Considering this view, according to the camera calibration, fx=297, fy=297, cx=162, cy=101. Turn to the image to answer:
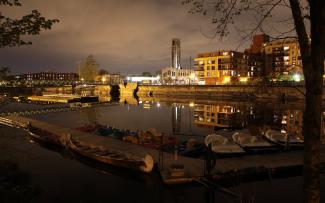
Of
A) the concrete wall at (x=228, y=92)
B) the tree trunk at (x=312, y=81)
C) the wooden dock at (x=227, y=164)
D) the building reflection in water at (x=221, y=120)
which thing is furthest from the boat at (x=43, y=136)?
the concrete wall at (x=228, y=92)

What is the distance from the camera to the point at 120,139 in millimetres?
30125

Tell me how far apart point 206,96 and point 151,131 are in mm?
82508

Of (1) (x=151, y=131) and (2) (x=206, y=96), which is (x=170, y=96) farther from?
(1) (x=151, y=131)

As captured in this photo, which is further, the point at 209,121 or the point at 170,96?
the point at 170,96

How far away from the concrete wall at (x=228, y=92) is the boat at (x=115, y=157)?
5457 centimetres

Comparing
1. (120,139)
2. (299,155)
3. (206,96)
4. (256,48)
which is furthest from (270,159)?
(256,48)

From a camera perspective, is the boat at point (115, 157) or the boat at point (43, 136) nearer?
the boat at point (115, 157)

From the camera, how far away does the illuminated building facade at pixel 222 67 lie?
144375 mm

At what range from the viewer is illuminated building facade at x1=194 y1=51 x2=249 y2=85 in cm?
14438

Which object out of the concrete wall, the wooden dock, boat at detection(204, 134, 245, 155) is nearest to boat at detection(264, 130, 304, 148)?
the wooden dock

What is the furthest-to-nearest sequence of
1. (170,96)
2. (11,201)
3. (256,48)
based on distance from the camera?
(256,48) → (170,96) → (11,201)

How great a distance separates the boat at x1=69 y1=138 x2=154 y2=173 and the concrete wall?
54565 millimetres

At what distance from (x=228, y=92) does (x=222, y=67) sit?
47533mm

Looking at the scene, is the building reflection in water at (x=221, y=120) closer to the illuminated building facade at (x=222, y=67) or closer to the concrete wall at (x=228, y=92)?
the concrete wall at (x=228, y=92)
